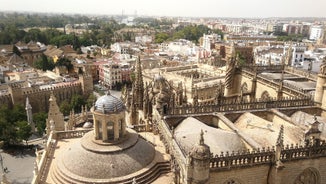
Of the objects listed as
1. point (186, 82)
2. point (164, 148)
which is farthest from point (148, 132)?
point (186, 82)

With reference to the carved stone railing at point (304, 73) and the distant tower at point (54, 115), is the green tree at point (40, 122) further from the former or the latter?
the carved stone railing at point (304, 73)

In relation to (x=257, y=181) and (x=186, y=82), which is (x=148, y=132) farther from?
(x=186, y=82)

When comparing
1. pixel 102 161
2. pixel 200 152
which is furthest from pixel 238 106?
pixel 102 161

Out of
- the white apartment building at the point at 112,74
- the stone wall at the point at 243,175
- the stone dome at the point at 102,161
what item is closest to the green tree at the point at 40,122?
the white apartment building at the point at 112,74

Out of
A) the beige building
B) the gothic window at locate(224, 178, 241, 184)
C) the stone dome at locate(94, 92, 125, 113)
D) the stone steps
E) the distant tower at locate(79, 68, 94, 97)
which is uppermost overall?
the stone dome at locate(94, 92, 125, 113)

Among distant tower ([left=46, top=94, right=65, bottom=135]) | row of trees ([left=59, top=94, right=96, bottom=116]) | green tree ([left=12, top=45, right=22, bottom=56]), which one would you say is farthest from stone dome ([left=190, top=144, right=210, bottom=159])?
green tree ([left=12, top=45, right=22, bottom=56])

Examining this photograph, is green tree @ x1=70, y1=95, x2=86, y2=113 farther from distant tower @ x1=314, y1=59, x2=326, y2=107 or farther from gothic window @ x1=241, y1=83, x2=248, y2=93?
distant tower @ x1=314, y1=59, x2=326, y2=107
